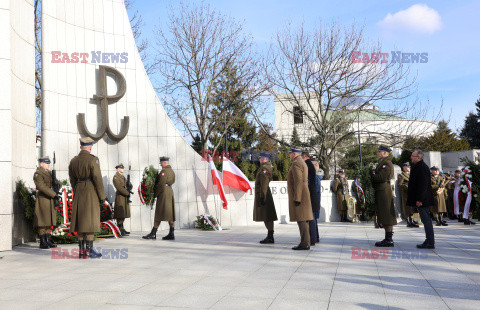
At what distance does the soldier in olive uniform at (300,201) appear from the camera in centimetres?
812

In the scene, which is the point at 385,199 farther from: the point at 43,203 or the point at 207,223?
the point at 43,203

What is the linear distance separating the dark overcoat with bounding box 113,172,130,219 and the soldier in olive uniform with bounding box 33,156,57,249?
7.62 ft

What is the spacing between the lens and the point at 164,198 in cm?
1021

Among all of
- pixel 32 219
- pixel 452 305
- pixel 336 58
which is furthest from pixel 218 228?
pixel 336 58

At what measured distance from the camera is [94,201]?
25.0ft

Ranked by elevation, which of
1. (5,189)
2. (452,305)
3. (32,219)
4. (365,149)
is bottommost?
(452,305)

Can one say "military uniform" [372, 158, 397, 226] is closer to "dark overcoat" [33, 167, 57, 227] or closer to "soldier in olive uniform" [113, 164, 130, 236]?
"soldier in olive uniform" [113, 164, 130, 236]

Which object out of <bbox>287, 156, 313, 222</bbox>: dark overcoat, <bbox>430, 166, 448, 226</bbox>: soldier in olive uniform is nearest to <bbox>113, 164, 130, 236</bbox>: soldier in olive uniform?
<bbox>287, 156, 313, 222</bbox>: dark overcoat

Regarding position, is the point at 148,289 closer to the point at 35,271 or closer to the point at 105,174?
the point at 35,271

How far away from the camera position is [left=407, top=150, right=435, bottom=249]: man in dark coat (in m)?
8.03

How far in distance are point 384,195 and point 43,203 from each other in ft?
23.4

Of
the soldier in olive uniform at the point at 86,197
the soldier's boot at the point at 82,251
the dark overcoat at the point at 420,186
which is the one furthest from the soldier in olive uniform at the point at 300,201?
the soldier's boot at the point at 82,251

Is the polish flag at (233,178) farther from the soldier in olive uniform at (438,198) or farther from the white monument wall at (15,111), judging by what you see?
the soldier in olive uniform at (438,198)

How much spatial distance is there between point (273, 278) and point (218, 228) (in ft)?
24.2
